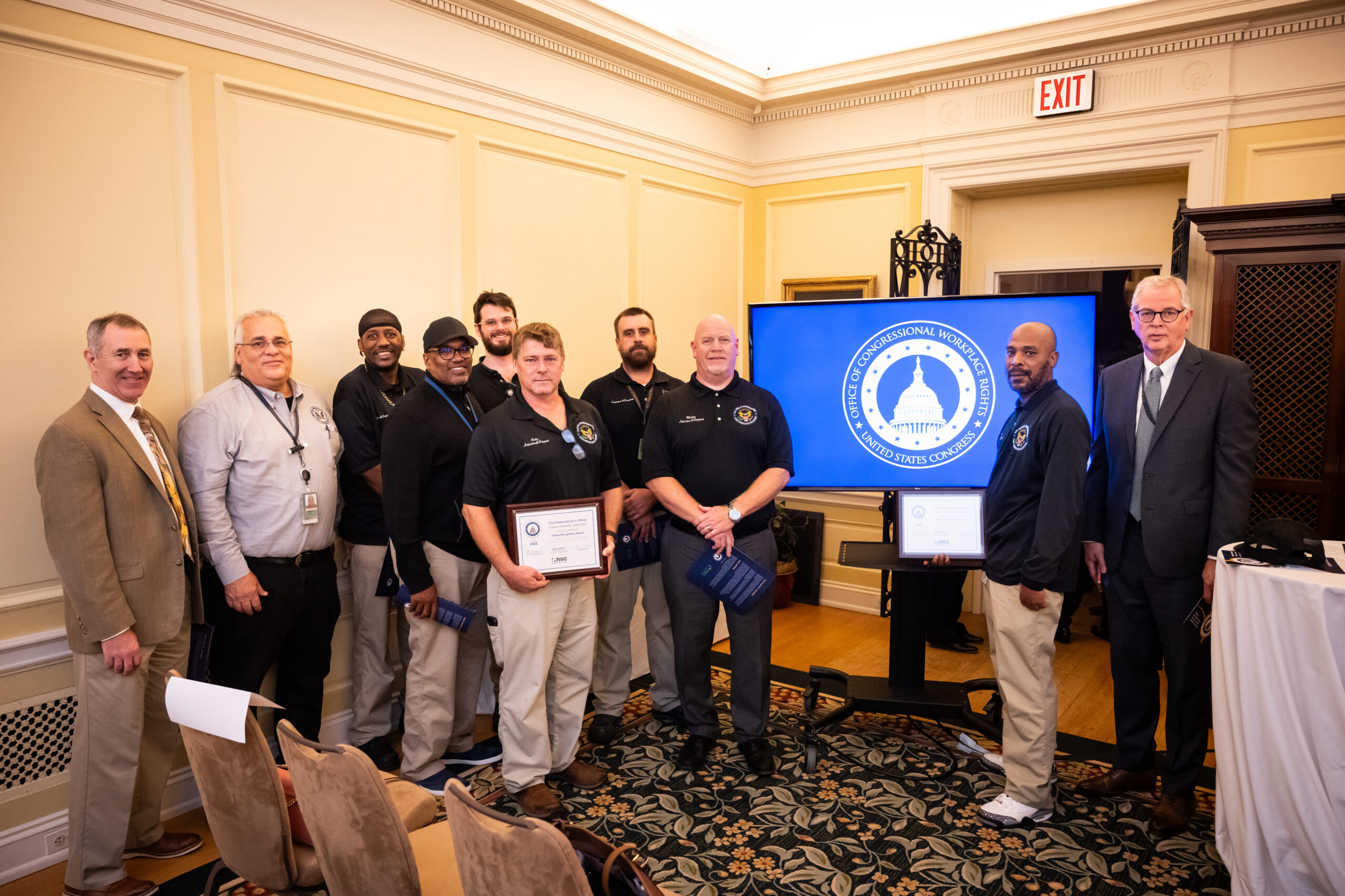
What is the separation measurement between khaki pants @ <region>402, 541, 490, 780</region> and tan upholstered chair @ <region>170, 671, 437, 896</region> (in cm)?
119

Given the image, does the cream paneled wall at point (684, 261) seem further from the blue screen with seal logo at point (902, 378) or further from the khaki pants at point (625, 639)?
the khaki pants at point (625, 639)

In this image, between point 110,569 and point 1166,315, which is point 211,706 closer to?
point 110,569

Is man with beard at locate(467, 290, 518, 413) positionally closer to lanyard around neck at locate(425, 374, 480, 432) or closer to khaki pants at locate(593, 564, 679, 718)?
lanyard around neck at locate(425, 374, 480, 432)

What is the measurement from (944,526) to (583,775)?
1729 mm

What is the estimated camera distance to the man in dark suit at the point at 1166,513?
106 inches

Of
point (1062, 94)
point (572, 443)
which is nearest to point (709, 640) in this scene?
point (572, 443)

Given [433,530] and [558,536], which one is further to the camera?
[433,530]

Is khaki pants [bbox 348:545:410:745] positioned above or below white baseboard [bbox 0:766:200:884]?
above

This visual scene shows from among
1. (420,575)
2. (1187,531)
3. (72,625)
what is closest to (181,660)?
(72,625)

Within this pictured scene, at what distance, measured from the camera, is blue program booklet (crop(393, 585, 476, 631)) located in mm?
3098

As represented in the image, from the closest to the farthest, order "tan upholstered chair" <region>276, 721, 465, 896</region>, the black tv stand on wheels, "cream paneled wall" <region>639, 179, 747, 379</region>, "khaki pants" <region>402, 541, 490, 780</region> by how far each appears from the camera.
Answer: "tan upholstered chair" <region>276, 721, 465, 896</region> < "khaki pants" <region>402, 541, 490, 780</region> < the black tv stand on wheels < "cream paneled wall" <region>639, 179, 747, 379</region>

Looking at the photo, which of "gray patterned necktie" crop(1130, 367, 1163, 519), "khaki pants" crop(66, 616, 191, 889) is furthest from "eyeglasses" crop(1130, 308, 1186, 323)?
"khaki pants" crop(66, 616, 191, 889)

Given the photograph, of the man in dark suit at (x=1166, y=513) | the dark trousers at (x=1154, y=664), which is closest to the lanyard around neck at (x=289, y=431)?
the man in dark suit at (x=1166, y=513)

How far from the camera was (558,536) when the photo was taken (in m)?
2.93
